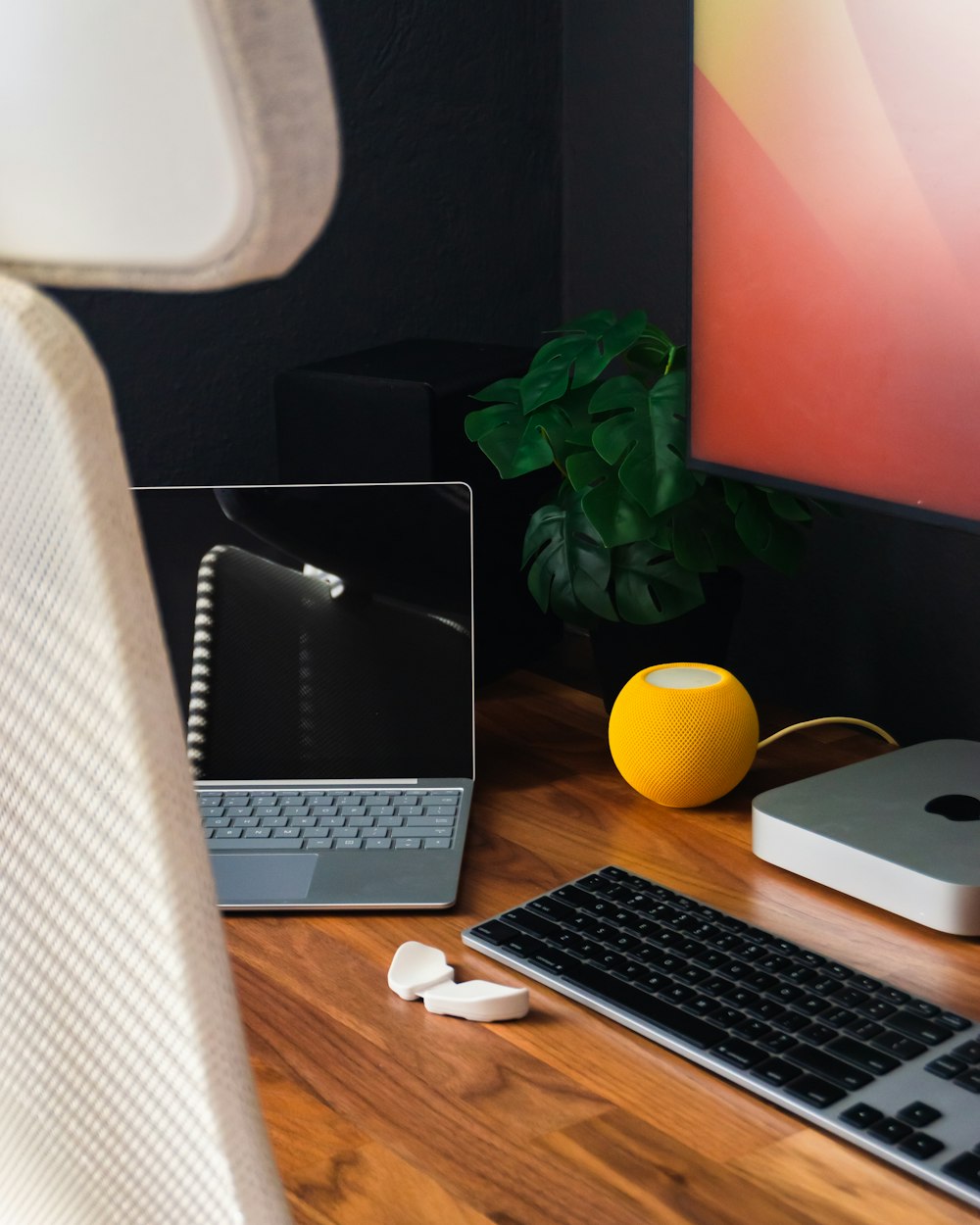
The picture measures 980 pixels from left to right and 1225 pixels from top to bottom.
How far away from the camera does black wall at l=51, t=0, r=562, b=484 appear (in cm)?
118

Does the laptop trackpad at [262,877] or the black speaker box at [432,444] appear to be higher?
the black speaker box at [432,444]

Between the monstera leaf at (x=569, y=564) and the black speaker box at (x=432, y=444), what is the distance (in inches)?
3.8

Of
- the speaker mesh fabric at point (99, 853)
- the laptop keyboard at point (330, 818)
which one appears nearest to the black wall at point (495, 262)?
the laptop keyboard at point (330, 818)

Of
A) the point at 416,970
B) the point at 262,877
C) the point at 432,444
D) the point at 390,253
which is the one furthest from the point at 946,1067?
the point at 390,253

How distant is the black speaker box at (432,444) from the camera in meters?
1.04

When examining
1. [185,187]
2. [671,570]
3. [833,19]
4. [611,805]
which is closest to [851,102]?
[833,19]

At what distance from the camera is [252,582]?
904mm

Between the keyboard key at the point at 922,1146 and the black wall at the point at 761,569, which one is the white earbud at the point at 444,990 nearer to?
the keyboard key at the point at 922,1146

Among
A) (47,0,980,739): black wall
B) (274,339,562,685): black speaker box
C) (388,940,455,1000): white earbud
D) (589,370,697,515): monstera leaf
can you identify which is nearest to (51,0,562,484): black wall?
(47,0,980,739): black wall

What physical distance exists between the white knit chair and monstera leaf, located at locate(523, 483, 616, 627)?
0.68 metres

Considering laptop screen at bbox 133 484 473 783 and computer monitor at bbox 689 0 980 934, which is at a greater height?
computer monitor at bbox 689 0 980 934

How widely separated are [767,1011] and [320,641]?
402mm

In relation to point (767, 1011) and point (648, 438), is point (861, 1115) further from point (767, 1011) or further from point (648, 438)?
point (648, 438)

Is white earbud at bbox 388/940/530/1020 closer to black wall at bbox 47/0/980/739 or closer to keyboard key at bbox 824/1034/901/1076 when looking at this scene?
keyboard key at bbox 824/1034/901/1076
